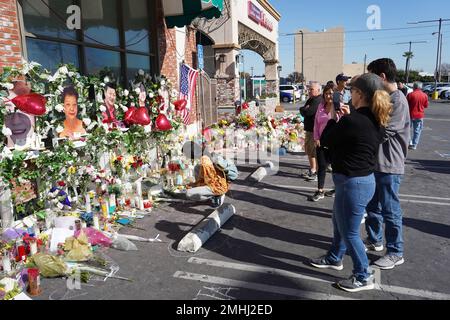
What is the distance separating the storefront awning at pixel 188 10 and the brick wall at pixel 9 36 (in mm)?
3476

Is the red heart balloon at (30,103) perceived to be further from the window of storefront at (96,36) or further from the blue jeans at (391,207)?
the blue jeans at (391,207)

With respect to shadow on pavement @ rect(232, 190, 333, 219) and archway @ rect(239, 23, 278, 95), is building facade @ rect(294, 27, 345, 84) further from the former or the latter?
shadow on pavement @ rect(232, 190, 333, 219)

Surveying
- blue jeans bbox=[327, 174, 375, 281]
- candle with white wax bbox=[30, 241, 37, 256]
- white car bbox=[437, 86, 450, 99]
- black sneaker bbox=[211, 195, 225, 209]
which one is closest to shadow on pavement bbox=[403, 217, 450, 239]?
blue jeans bbox=[327, 174, 375, 281]

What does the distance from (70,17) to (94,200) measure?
2799mm

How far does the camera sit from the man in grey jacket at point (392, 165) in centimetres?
361

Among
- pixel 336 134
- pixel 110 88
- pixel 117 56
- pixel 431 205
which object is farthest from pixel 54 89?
pixel 431 205

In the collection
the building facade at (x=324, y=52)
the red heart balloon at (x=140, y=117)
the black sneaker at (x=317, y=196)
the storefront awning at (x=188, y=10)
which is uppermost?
the building facade at (x=324, y=52)

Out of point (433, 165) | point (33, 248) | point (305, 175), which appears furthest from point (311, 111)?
point (33, 248)

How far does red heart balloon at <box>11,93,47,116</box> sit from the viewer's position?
13.1ft

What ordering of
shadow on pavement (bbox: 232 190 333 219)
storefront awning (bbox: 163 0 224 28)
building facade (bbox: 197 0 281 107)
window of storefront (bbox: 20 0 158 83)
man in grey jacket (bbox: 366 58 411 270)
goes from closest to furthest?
man in grey jacket (bbox: 366 58 411 270)
window of storefront (bbox: 20 0 158 83)
shadow on pavement (bbox: 232 190 333 219)
storefront awning (bbox: 163 0 224 28)
building facade (bbox: 197 0 281 107)

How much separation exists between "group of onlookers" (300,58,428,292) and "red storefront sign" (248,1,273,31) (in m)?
14.3

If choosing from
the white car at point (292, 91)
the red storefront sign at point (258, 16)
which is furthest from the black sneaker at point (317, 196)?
the white car at point (292, 91)

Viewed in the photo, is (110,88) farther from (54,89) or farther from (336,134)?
(336,134)

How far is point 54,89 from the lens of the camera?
4.77 meters
